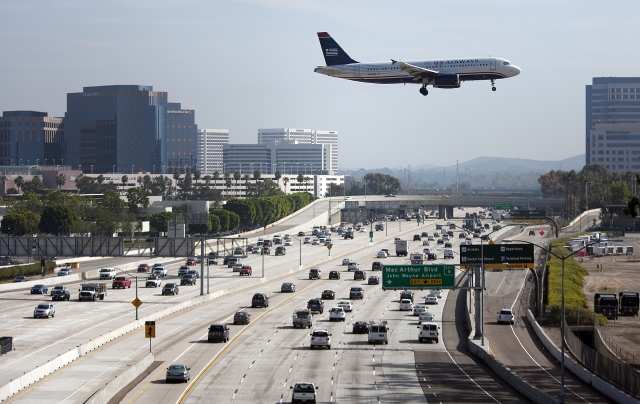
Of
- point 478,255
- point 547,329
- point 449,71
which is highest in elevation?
point 449,71

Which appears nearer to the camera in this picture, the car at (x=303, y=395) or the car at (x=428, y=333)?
the car at (x=303, y=395)

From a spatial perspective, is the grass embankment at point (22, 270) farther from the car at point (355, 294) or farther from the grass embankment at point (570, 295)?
the grass embankment at point (570, 295)

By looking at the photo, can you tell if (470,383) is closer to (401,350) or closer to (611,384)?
(611,384)

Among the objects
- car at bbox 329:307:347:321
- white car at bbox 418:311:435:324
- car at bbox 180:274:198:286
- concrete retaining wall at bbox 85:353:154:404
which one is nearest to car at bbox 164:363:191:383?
concrete retaining wall at bbox 85:353:154:404

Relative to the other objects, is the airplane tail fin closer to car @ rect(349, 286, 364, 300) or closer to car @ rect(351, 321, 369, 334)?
car @ rect(349, 286, 364, 300)

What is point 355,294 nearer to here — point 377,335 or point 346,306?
point 346,306

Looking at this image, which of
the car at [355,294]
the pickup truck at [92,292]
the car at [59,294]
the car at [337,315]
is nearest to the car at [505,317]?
the car at [337,315]

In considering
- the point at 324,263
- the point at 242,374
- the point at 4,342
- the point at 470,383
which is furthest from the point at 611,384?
the point at 324,263
